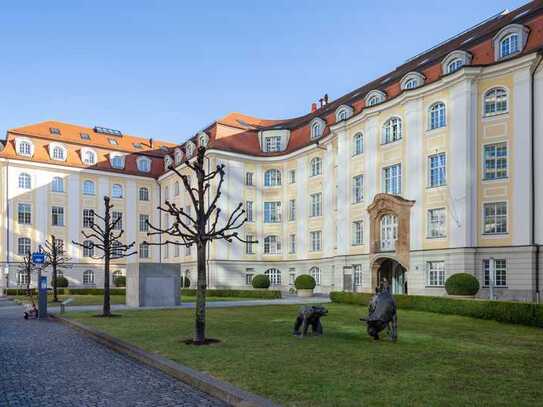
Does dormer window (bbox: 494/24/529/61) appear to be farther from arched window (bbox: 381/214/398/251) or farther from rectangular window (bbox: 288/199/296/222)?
rectangular window (bbox: 288/199/296/222)

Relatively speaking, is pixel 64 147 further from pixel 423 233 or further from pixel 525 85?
pixel 525 85

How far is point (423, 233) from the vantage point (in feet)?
100

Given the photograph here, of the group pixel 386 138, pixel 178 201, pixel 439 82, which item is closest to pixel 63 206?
pixel 178 201

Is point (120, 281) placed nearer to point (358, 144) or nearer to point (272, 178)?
point (272, 178)

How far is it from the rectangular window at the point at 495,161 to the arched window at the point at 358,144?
959cm

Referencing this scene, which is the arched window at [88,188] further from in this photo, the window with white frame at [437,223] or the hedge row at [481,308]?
the hedge row at [481,308]

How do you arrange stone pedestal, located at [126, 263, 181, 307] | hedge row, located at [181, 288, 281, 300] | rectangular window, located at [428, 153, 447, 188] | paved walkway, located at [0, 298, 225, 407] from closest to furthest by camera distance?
paved walkway, located at [0, 298, 225, 407] → stone pedestal, located at [126, 263, 181, 307] → rectangular window, located at [428, 153, 447, 188] → hedge row, located at [181, 288, 281, 300]

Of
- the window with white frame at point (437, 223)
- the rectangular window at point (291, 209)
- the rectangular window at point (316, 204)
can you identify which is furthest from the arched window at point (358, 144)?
the rectangular window at point (291, 209)

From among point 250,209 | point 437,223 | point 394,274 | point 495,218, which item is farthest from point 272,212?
point 495,218

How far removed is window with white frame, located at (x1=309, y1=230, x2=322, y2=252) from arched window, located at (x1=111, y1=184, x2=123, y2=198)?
24.3m

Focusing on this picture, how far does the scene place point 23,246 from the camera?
163ft

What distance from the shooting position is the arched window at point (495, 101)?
91.3ft

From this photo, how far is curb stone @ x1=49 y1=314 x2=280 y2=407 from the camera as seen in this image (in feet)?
21.3

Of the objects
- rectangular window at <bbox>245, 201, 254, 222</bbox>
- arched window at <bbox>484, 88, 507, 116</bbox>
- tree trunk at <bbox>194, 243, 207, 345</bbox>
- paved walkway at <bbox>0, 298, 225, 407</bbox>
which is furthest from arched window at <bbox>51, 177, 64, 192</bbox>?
tree trunk at <bbox>194, 243, 207, 345</bbox>
